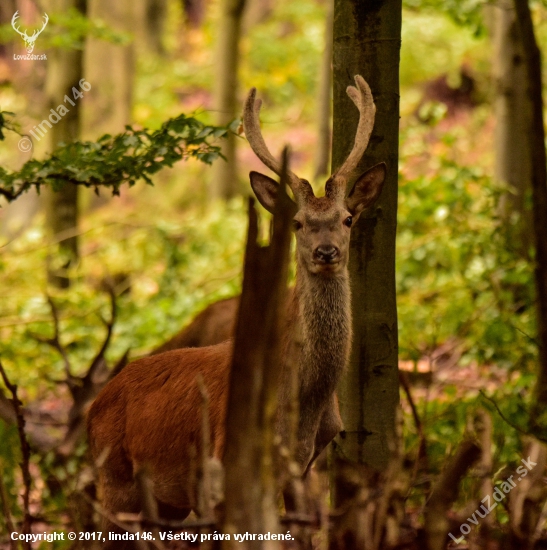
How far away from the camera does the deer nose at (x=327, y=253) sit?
4.53 m

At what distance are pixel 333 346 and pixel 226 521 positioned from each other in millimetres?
2106

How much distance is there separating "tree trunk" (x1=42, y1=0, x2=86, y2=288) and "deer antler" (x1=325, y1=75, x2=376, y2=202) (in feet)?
22.8

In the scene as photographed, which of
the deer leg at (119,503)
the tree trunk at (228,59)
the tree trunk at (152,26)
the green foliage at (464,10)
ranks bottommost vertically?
the deer leg at (119,503)

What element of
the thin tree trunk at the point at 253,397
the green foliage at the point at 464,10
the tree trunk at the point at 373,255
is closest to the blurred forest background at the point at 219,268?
the green foliage at the point at 464,10

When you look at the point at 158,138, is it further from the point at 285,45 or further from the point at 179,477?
the point at 285,45

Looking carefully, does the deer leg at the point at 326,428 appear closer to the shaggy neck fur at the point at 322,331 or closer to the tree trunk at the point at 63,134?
the shaggy neck fur at the point at 322,331

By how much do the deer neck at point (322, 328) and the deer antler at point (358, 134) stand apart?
17.9 inches

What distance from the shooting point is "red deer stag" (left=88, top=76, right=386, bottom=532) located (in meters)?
4.45

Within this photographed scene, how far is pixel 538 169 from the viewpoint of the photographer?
5.97 m

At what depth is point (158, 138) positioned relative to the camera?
16.9ft

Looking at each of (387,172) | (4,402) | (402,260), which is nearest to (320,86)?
(402,260)

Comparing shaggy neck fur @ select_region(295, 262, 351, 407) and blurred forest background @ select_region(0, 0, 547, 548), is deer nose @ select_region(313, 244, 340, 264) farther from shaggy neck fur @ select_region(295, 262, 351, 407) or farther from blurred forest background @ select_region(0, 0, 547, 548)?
blurred forest background @ select_region(0, 0, 547, 548)

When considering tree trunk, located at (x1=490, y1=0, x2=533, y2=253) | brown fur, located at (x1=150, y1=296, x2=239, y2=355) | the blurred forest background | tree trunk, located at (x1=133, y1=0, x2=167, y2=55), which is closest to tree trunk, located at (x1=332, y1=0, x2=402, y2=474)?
the blurred forest background

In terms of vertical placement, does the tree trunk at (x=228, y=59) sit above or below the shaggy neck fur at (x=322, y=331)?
above
